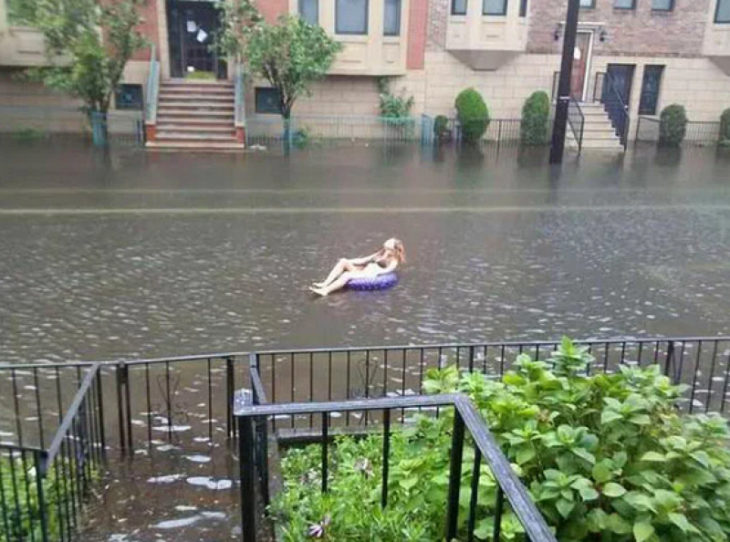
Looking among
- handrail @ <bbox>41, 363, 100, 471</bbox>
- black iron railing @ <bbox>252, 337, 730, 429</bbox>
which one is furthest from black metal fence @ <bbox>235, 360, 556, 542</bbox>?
black iron railing @ <bbox>252, 337, 730, 429</bbox>

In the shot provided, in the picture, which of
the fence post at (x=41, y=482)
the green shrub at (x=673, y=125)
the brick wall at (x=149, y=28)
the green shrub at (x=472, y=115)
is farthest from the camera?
the green shrub at (x=673, y=125)

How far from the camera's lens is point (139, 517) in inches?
176

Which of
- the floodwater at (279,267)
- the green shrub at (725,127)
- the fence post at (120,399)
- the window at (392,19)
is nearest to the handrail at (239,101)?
the floodwater at (279,267)

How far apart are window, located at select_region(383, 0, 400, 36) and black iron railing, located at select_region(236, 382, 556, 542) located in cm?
2152

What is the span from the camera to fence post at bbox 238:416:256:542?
3248 millimetres

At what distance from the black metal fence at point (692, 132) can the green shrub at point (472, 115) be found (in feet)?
21.3

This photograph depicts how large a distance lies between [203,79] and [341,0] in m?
5.10

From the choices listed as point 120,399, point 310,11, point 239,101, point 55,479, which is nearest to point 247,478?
point 55,479

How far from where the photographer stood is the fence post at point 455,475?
9.31 feet

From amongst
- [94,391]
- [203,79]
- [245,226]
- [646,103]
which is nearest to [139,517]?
[94,391]

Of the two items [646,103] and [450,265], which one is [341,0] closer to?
[646,103]

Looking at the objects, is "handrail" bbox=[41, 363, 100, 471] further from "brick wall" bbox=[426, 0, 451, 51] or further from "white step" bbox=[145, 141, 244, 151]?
"brick wall" bbox=[426, 0, 451, 51]

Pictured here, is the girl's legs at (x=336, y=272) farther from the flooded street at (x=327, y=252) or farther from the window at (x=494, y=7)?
the window at (x=494, y=7)

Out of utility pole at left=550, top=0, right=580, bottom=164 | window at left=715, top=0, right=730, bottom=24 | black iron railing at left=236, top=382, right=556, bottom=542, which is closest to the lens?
black iron railing at left=236, top=382, right=556, bottom=542
